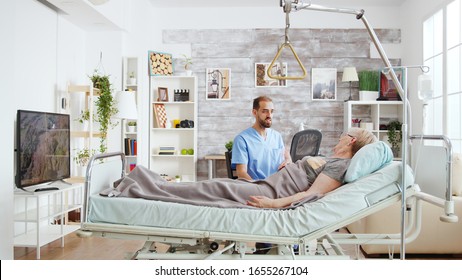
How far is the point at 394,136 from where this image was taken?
6367 mm

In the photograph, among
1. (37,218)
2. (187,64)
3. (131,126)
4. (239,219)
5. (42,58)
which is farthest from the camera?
(187,64)

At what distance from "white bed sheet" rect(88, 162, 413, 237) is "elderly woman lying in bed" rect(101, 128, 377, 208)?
98 millimetres

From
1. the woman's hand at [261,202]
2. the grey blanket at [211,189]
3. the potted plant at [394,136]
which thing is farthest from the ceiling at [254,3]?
the woman's hand at [261,202]

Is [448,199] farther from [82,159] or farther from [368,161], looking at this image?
[82,159]

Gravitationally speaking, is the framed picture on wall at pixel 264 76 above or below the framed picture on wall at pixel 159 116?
above

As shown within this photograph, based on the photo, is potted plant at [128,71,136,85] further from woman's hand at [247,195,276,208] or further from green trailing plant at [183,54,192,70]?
woman's hand at [247,195,276,208]

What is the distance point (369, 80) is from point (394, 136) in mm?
829

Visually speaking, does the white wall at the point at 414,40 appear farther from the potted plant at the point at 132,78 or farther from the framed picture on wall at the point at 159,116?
Result: the potted plant at the point at 132,78

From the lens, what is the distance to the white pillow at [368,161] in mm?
2555

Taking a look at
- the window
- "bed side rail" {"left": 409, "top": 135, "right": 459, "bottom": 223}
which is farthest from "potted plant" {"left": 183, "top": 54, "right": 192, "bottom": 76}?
"bed side rail" {"left": 409, "top": 135, "right": 459, "bottom": 223}

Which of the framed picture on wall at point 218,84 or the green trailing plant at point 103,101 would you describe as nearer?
the green trailing plant at point 103,101

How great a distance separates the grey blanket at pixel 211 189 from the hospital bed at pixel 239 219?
0.10 metres

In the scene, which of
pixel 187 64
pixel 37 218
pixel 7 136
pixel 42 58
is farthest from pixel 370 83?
pixel 7 136
